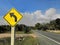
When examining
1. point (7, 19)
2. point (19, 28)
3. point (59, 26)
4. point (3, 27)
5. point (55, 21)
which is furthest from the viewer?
point (55, 21)

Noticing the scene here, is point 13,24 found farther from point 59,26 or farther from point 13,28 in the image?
point 59,26

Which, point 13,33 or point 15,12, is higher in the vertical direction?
point 15,12

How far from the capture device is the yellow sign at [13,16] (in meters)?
9.51

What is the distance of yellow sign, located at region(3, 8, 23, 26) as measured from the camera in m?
9.51

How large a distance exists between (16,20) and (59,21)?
149 m

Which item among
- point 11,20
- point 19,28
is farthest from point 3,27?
point 11,20

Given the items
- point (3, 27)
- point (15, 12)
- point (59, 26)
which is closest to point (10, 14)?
point (15, 12)

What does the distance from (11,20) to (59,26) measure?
483ft

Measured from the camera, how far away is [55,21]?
165 m

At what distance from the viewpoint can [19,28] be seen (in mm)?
105750

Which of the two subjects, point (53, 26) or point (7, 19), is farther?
point (53, 26)

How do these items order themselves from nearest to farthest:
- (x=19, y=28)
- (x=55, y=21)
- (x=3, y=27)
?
(x=3, y=27)
(x=19, y=28)
(x=55, y=21)

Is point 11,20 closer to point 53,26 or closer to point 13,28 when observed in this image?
point 13,28

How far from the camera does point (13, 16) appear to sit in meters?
9.54
